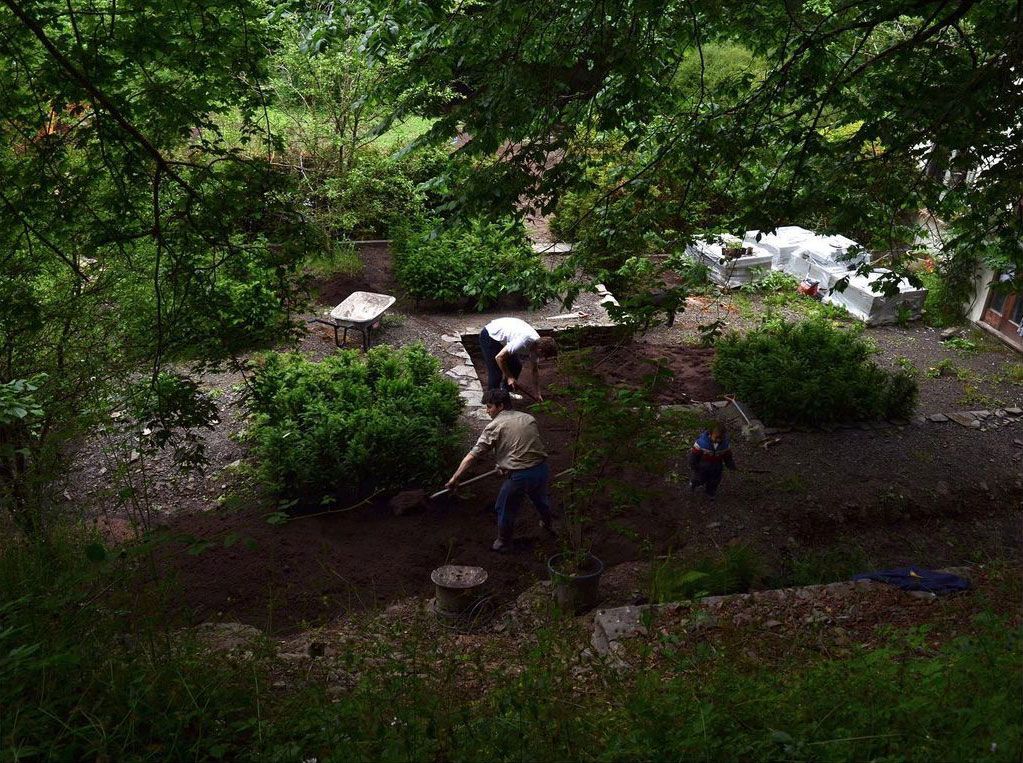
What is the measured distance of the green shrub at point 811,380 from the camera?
9461 mm

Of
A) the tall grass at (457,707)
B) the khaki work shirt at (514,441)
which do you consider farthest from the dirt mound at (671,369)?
the tall grass at (457,707)

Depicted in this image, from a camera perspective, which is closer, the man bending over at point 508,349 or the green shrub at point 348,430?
the green shrub at point 348,430

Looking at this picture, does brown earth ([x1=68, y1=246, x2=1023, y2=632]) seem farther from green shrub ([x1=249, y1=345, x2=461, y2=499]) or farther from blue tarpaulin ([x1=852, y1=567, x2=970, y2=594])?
blue tarpaulin ([x1=852, y1=567, x2=970, y2=594])

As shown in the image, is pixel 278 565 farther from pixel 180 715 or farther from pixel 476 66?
pixel 476 66

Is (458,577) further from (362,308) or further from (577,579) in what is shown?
(362,308)

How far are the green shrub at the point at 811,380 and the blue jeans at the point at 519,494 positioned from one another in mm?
3752

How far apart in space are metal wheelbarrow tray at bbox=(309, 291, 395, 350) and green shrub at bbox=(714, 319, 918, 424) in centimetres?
466

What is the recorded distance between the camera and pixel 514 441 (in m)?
6.73

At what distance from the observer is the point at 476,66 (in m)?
5.94

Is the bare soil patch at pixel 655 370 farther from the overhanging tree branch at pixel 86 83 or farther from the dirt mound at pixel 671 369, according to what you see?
the overhanging tree branch at pixel 86 83

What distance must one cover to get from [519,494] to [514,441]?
503 mm

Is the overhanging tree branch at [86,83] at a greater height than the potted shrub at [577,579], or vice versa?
the overhanging tree branch at [86,83]

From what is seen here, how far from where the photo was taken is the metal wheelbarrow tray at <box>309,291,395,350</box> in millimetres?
10961

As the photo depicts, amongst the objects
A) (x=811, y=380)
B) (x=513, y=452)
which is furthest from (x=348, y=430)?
(x=811, y=380)
